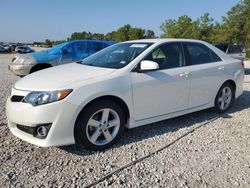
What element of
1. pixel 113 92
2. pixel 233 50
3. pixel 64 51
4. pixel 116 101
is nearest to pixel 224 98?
pixel 116 101

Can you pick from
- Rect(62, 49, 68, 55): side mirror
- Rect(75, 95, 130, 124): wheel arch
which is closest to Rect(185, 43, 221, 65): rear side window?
Rect(75, 95, 130, 124): wheel arch

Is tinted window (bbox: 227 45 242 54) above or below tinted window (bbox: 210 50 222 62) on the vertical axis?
below

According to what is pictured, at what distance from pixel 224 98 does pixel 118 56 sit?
2496 mm

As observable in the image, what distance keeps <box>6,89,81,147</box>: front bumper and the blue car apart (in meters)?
5.68

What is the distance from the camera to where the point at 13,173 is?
3.11 m

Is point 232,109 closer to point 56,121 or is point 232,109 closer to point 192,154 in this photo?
point 192,154

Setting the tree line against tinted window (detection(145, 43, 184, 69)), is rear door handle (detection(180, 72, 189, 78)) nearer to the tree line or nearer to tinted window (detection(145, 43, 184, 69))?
tinted window (detection(145, 43, 184, 69))

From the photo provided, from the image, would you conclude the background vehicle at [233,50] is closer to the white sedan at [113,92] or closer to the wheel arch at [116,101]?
the white sedan at [113,92]

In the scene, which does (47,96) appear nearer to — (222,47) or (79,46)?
(79,46)

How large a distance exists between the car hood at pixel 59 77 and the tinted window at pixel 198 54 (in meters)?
1.66

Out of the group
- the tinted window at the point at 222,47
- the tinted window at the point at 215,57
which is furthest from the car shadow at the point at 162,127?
the tinted window at the point at 222,47

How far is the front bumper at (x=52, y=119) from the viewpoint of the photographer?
326cm

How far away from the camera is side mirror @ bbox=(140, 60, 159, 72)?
3883mm

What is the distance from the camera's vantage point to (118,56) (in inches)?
173
